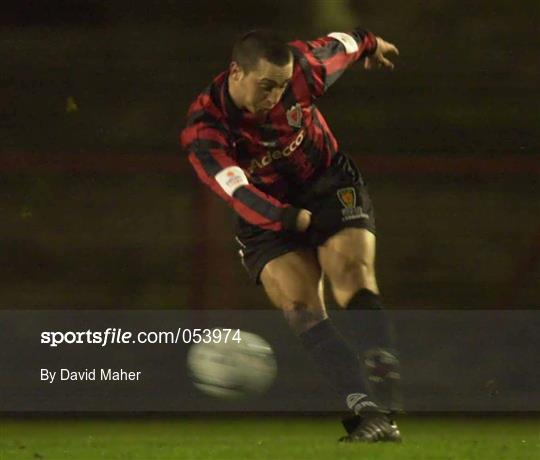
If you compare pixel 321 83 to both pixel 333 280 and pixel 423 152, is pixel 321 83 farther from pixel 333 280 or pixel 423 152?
pixel 423 152

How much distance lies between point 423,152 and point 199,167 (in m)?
4.39

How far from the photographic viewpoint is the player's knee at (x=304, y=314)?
6113 millimetres

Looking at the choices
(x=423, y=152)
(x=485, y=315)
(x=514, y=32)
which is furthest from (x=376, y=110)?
(x=485, y=315)

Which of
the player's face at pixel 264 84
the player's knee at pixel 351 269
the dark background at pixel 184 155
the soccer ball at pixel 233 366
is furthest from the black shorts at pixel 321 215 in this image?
the dark background at pixel 184 155

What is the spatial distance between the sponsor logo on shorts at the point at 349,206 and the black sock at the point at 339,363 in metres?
0.44

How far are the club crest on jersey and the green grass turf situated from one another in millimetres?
1275

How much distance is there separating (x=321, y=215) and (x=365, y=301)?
425mm

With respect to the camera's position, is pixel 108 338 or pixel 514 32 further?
pixel 514 32

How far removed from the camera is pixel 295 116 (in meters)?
6.09

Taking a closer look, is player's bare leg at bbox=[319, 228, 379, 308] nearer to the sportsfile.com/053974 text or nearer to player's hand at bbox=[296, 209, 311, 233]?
player's hand at bbox=[296, 209, 311, 233]

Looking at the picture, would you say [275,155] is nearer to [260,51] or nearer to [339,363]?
[260,51]

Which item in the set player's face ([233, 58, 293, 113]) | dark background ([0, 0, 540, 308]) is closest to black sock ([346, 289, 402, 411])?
player's face ([233, 58, 293, 113])

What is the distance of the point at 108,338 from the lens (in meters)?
8.92

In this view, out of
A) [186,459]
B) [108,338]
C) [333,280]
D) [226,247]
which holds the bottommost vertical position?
[108,338]
